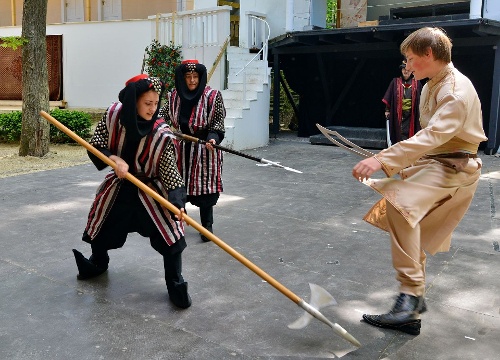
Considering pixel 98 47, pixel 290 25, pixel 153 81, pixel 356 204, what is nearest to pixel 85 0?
pixel 98 47

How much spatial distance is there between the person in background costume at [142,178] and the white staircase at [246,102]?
8197 millimetres

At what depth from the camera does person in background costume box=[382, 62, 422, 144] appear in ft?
29.1

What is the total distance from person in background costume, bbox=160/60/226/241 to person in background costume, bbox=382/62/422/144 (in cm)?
440

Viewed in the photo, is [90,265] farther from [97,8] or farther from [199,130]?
[97,8]

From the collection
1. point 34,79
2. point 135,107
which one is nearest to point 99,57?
point 34,79

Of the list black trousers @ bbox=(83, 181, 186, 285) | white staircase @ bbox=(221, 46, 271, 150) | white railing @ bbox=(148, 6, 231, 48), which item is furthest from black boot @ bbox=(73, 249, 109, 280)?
white railing @ bbox=(148, 6, 231, 48)

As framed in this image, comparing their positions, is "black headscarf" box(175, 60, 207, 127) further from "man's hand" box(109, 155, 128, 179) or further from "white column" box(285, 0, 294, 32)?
"white column" box(285, 0, 294, 32)

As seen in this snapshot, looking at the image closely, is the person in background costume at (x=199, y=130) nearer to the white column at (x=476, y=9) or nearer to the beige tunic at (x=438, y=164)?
the beige tunic at (x=438, y=164)

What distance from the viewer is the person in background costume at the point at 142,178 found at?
3.60 metres

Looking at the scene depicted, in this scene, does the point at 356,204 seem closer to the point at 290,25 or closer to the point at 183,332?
the point at 183,332

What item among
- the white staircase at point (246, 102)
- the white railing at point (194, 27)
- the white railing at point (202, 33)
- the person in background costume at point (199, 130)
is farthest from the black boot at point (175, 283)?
the white railing at point (194, 27)

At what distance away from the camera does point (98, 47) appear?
16.8 meters

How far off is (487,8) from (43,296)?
1060 cm

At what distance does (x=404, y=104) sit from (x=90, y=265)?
6194mm
